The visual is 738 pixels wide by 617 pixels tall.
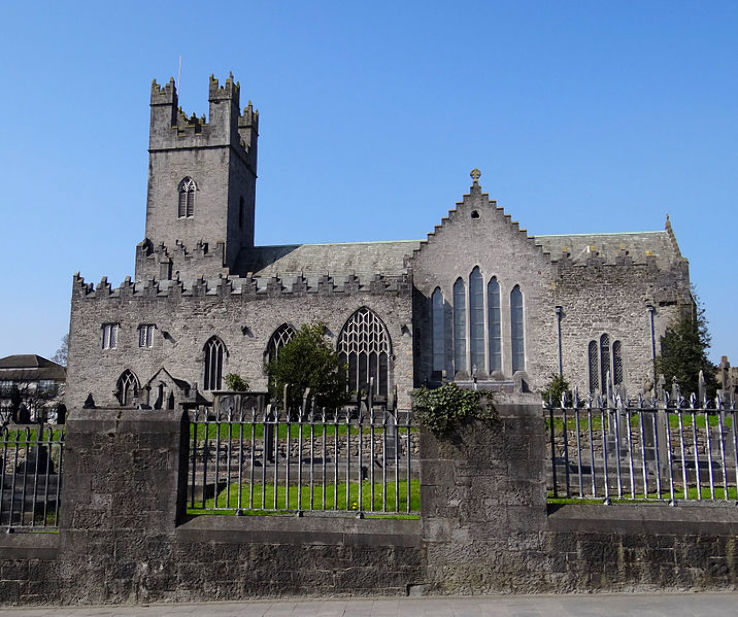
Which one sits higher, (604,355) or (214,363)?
(604,355)

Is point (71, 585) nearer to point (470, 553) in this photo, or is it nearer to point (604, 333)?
point (470, 553)

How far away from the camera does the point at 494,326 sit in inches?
1510

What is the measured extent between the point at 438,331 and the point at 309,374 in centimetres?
825

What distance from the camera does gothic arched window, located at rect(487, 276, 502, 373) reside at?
3800 centimetres

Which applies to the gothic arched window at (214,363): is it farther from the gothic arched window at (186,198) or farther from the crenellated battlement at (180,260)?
the gothic arched window at (186,198)

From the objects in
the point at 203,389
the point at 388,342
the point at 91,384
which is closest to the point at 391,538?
the point at 388,342

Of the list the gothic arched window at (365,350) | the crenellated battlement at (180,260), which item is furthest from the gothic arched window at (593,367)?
the crenellated battlement at (180,260)

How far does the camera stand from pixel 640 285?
123ft

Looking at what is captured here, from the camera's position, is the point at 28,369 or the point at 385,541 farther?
the point at 28,369

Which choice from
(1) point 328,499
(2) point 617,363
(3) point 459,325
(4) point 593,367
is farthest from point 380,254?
(1) point 328,499

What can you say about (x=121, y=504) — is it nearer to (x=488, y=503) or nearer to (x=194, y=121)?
(x=488, y=503)

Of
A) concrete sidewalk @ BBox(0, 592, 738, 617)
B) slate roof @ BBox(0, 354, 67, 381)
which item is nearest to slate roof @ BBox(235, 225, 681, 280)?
slate roof @ BBox(0, 354, 67, 381)

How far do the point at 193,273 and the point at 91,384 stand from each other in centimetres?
920

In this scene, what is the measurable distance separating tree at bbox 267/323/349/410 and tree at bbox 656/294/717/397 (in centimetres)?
1464
